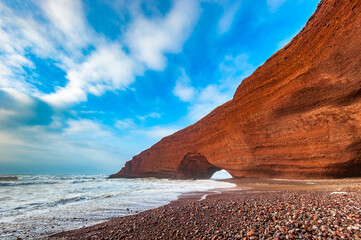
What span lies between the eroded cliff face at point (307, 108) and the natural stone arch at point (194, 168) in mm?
9780

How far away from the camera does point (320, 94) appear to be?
1297cm

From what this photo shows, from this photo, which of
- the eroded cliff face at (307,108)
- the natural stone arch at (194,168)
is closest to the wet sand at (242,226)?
the eroded cliff face at (307,108)

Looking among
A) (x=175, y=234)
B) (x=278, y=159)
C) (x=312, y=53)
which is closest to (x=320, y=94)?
(x=312, y=53)

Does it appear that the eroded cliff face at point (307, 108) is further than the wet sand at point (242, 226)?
Yes

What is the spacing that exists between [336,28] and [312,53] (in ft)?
6.85

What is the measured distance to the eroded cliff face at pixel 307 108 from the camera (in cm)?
1133

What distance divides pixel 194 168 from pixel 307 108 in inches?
978

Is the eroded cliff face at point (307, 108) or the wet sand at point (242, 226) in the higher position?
the eroded cliff face at point (307, 108)

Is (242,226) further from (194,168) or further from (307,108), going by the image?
(194,168)

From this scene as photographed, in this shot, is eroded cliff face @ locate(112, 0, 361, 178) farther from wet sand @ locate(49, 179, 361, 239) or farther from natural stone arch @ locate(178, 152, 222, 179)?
wet sand @ locate(49, 179, 361, 239)

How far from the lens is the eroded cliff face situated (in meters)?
11.3

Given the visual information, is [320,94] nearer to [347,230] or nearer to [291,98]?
[291,98]

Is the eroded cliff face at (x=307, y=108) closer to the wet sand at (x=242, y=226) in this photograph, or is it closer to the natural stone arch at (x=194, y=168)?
the natural stone arch at (x=194, y=168)

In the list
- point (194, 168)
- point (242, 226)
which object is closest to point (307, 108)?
point (242, 226)
